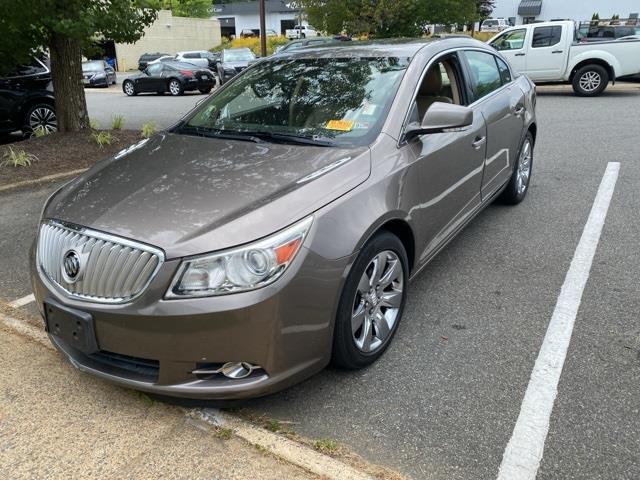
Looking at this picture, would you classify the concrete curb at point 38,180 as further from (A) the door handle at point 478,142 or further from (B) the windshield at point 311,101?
(A) the door handle at point 478,142

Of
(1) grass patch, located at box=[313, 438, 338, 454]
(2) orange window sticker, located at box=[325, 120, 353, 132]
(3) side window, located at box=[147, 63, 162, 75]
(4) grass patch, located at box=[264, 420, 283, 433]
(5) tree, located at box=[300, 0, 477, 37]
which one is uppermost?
(5) tree, located at box=[300, 0, 477, 37]

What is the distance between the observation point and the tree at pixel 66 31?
6375mm

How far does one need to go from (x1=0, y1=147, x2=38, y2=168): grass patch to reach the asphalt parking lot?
1673mm

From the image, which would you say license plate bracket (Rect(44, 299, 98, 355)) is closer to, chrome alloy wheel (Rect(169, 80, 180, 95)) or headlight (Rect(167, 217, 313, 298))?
headlight (Rect(167, 217, 313, 298))

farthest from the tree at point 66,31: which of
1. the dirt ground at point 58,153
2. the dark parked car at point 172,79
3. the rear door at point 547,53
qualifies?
the dark parked car at point 172,79

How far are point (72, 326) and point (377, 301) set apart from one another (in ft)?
4.89

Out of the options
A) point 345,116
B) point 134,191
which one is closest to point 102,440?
point 134,191

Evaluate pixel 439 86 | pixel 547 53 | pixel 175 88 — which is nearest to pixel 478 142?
pixel 439 86

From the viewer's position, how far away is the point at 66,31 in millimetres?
6320

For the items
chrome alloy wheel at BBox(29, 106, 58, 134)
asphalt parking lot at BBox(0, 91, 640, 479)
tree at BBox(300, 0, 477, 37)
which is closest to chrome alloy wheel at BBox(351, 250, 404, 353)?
asphalt parking lot at BBox(0, 91, 640, 479)

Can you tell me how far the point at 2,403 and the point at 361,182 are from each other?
2.08m

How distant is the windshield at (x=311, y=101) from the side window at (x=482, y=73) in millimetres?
928

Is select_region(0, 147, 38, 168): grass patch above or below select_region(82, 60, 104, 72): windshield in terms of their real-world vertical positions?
below

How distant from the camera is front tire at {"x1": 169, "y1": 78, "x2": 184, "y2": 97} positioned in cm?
2064
